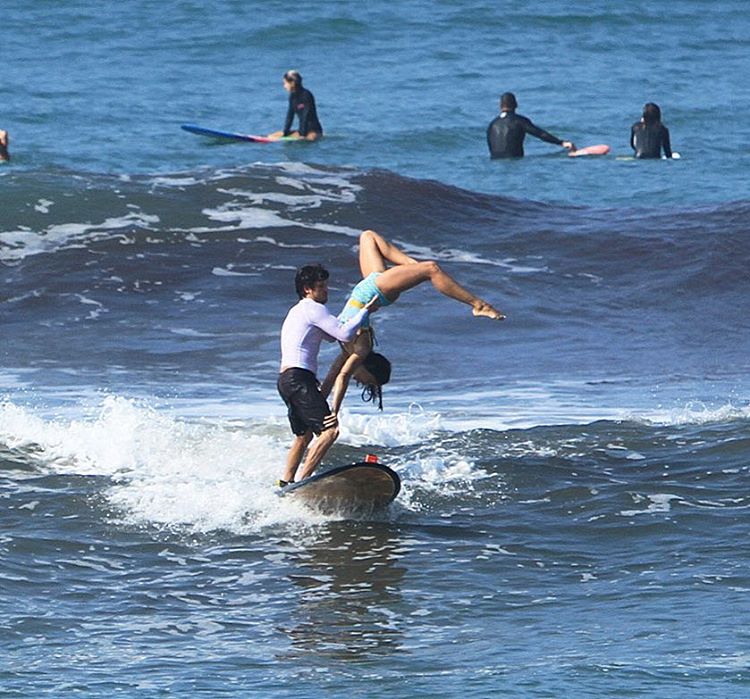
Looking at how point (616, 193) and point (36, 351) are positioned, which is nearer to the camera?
point (36, 351)

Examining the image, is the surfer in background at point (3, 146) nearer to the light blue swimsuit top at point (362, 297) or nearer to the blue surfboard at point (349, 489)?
the light blue swimsuit top at point (362, 297)

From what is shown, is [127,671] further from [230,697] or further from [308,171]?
[308,171]

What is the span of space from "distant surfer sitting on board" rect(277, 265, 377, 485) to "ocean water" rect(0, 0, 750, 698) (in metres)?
0.66

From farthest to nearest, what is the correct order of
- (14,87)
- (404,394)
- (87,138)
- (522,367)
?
(14,87)
(87,138)
(522,367)
(404,394)

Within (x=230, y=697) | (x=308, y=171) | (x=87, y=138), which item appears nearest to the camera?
(x=230, y=697)

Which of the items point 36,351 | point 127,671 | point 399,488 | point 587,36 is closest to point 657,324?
point 36,351

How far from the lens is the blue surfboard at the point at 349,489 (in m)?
10.8

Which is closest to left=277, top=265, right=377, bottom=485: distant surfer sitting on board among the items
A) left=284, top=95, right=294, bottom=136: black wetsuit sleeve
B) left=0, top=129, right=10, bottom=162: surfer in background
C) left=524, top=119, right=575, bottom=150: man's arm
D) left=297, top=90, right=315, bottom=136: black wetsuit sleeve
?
left=0, top=129, right=10, bottom=162: surfer in background

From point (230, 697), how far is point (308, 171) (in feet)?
55.1

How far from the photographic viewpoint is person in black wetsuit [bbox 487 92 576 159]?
1144 inches

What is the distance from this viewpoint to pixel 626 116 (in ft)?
115

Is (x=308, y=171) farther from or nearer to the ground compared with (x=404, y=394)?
farther from the ground

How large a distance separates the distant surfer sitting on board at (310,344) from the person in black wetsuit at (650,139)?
19422 millimetres

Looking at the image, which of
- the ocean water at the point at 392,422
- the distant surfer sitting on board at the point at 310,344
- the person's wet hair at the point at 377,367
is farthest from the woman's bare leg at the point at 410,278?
the ocean water at the point at 392,422
